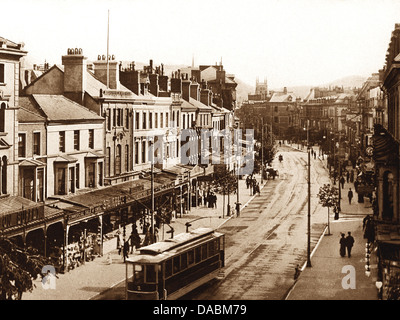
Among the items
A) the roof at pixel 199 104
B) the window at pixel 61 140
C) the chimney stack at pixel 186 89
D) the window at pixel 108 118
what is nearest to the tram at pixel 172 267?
the window at pixel 61 140

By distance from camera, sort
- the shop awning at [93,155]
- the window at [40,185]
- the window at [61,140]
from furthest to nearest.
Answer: the shop awning at [93,155] → the window at [61,140] → the window at [40,185]

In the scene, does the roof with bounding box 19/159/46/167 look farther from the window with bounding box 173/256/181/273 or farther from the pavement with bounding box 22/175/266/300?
the window with bounding box 173/256/181/273

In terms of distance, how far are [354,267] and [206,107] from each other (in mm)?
29346

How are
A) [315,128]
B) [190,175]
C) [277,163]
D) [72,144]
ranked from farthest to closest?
[315,128] → [277,163] → [190,175] → [72,144]

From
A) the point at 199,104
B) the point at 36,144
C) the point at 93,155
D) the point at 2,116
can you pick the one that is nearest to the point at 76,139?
the point at 93,155

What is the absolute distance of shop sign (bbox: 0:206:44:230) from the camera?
24.7 metres

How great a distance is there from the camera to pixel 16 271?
19484mm

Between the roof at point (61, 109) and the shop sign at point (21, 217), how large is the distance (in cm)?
670

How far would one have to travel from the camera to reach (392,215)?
2781 cm

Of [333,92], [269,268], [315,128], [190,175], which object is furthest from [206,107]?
[333,92]

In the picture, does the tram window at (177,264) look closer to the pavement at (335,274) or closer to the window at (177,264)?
the window at (177,264)

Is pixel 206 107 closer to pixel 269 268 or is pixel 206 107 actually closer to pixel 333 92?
pixel 269 268

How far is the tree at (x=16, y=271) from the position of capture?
19.1 meters

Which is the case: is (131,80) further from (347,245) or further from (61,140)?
(347,245)
